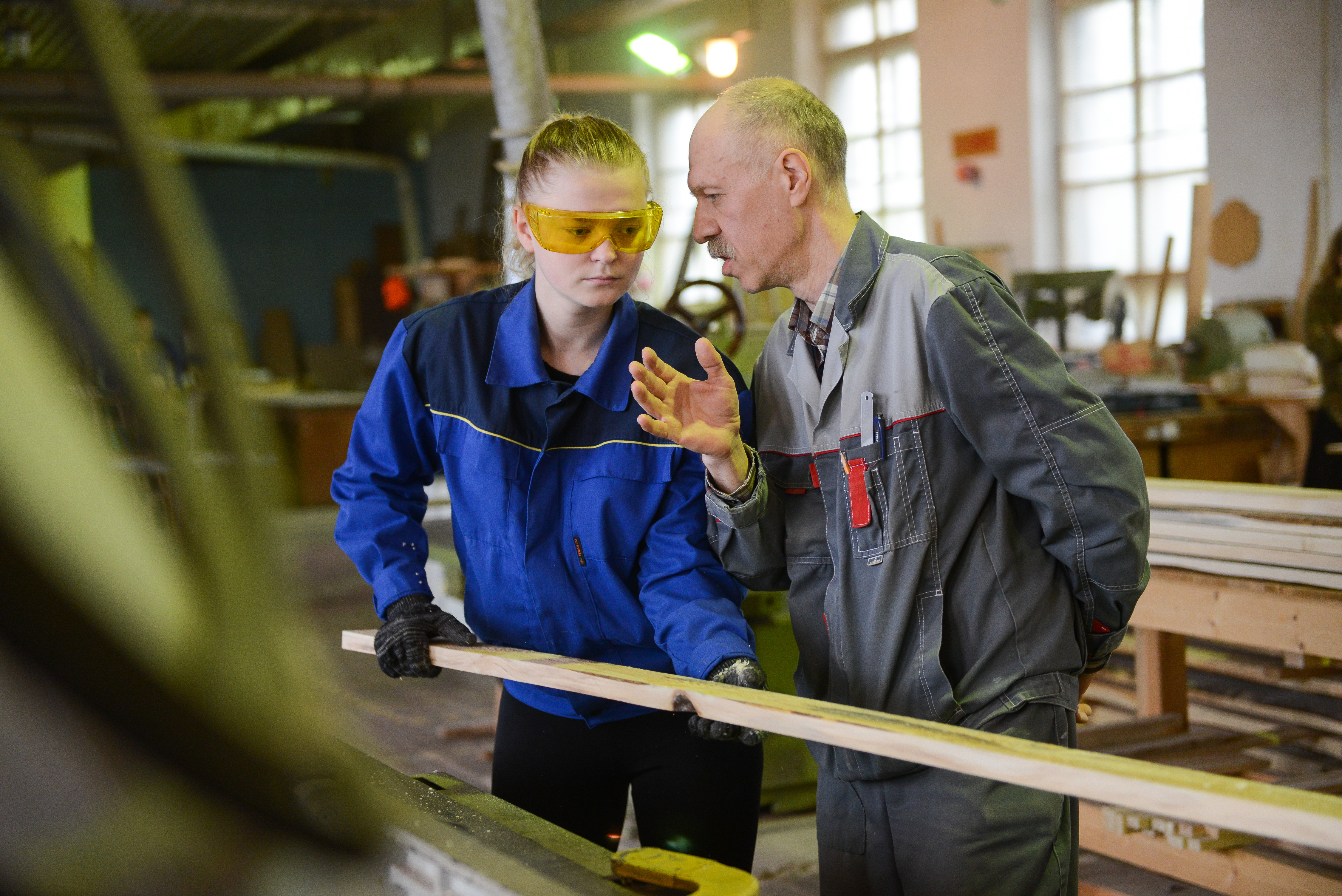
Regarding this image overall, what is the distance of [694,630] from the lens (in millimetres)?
1651

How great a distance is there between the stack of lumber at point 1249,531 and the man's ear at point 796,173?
53.8 inches

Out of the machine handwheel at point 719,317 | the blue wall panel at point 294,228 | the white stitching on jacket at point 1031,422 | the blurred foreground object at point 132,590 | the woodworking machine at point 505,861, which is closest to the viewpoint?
the blurred foreground object at point 132,590

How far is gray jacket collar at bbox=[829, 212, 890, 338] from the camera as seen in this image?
156 cm

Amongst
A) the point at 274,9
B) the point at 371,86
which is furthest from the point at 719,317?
the point at 371,86

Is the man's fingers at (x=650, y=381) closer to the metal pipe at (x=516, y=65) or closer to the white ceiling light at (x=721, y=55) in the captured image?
the metal pipe at (x=516, y=65)

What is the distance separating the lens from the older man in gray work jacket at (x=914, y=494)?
1469 millimetres

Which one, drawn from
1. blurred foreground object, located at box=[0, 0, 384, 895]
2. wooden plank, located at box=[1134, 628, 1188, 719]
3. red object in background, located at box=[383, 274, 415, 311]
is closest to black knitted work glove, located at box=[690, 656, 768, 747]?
blurred foreground object, located at box=[0, 0, 384, 895]

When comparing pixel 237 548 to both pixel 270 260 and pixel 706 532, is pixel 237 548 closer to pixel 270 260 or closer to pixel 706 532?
pixel 706 532

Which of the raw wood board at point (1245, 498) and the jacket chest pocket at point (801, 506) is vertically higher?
the jacket chest pocket at point (801, 506)

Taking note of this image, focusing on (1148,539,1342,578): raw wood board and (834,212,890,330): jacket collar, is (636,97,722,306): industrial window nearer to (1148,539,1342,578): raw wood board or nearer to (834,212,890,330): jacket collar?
(1148,539,1342,578): raw wood board

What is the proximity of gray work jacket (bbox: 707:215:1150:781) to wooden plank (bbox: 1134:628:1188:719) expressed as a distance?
76.7 inches

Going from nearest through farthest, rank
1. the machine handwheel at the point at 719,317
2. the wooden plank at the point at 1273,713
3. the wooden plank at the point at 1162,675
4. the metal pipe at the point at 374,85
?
the wooden plank at the point at 1162,675
the wooden plank at the point at 1273,713
the machine handwheel at the point at 719,317
the metal pipe at the point at 374,85

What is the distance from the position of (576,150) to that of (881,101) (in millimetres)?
10798

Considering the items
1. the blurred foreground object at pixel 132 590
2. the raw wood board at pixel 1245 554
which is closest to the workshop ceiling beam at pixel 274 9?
the raw wood board at pixel 1245 554
